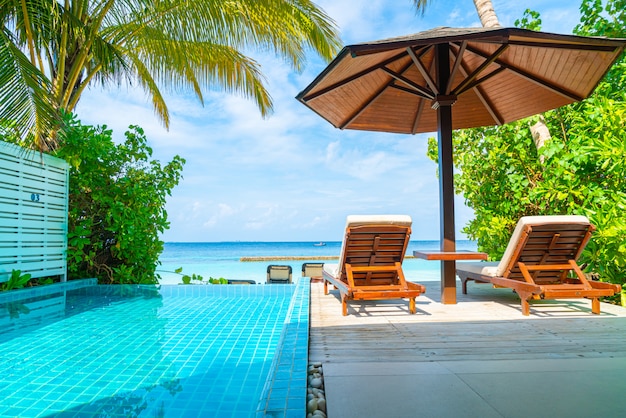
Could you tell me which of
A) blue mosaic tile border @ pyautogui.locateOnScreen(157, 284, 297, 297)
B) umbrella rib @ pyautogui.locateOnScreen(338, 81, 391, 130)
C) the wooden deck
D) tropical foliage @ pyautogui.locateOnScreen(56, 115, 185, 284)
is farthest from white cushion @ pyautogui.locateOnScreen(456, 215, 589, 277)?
tropical foliage @ pyautogui.locateOnScreen(56, 115, 185, 284)

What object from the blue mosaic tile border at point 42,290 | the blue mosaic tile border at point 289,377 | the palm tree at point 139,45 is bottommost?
the blue mosaic tile border at point 42,290

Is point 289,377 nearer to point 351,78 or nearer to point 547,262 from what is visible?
point 547,262

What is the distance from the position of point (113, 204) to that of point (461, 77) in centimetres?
595

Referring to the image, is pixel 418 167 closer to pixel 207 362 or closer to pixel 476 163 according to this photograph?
pixel 476 163

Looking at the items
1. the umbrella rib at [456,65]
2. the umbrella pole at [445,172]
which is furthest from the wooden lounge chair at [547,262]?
the umbrella rib at [456,65]

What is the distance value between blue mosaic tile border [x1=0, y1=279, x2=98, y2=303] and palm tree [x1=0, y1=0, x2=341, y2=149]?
2.16m

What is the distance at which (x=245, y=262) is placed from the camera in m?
30.9

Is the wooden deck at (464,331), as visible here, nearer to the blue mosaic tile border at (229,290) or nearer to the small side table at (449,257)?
the small side table at (449,257)

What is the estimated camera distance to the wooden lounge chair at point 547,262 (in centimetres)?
372

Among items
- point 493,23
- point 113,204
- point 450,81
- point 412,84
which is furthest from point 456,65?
point 113,204

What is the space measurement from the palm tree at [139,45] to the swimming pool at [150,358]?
2.58 m

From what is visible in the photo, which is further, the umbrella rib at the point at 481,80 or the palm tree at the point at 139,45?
the palm tree at the point at 139,45

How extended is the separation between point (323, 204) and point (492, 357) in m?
34.1

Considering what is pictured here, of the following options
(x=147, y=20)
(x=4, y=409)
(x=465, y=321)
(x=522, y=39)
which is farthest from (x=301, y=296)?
(x=147, y=20)
